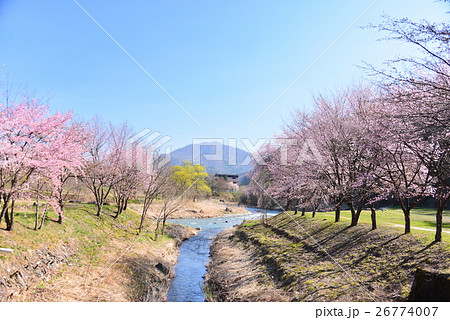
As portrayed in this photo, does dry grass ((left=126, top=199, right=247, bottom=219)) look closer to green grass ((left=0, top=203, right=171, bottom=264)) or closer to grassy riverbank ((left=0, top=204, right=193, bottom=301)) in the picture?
green grass ((left=0, top=203, right=171, bottom=264))

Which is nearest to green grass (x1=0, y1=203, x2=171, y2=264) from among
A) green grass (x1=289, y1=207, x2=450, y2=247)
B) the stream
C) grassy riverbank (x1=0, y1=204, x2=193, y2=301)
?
grassy riverbank (x1=0, y1=204, x2=193, y2=301)

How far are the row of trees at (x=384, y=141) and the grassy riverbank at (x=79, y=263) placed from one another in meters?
9.51

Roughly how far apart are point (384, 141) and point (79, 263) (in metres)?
13.8

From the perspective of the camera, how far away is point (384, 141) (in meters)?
9.22

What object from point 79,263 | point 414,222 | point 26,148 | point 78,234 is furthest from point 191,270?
point 414,222

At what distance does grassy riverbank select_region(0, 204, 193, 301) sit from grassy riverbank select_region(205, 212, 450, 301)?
3397 millimetres

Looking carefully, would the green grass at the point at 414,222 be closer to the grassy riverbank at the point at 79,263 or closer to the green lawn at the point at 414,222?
the green lawn at the point at 414,222

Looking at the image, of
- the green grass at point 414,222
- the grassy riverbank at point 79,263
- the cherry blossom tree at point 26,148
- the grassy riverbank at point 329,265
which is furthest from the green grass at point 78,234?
the green grass at point 414,222

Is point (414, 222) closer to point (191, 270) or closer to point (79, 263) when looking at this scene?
point (191, 270)

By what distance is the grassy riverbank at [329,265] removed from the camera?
30.5 ft

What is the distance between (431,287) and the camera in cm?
545

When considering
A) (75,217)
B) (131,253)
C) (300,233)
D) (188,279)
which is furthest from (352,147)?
(75,217)

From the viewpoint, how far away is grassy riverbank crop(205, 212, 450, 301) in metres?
9.30
